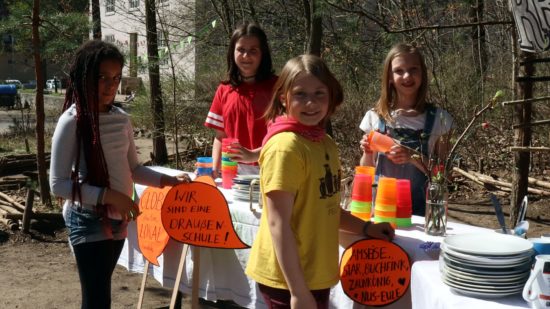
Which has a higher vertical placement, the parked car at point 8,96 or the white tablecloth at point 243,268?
the parked car at point 8,96

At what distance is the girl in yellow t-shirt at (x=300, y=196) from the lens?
6.56 ft

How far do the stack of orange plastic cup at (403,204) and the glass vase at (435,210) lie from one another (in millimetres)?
119

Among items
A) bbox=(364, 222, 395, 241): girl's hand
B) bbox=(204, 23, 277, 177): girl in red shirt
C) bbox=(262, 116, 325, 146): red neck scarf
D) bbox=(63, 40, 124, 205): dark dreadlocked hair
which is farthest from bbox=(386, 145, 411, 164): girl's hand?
bbox=(63, 40, 124, 205): dark dreadlocked hair

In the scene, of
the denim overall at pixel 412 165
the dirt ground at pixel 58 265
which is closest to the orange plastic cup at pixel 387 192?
the denim overall at pixel 412 165

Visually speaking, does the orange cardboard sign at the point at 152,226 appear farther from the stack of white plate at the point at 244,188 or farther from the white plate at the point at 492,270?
the white plate at the point at 492,270

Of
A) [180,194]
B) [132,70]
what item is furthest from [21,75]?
[180,194]

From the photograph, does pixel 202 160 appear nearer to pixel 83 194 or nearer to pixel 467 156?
pixel 83 194

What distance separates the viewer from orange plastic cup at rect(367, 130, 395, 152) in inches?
113

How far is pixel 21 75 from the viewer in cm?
5166

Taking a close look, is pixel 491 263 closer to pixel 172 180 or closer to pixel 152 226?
pixel 172 180

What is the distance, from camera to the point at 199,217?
10.2 ft

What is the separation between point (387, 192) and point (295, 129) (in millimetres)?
712

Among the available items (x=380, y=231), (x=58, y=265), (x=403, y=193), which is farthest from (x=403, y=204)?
(x=58, y=265)

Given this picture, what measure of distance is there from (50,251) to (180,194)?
3.28 metres
